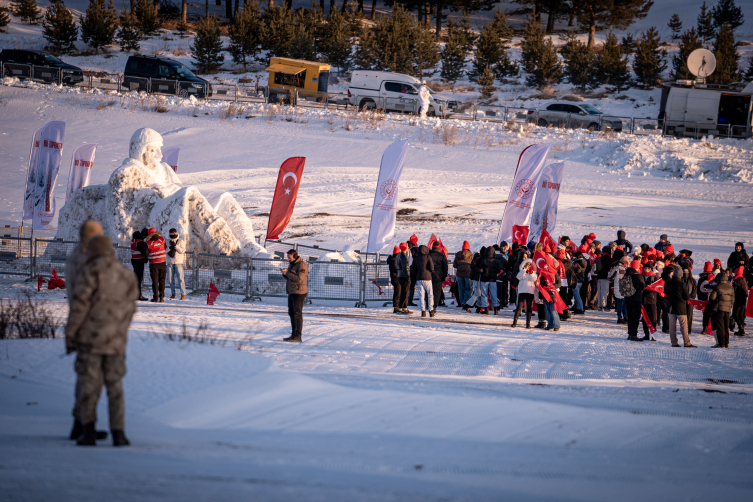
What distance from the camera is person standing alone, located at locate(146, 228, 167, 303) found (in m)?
13.2

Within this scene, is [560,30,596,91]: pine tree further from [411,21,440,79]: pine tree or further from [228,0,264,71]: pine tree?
[228,0,264,71]: pine tree

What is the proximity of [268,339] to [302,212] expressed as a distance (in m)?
14.0

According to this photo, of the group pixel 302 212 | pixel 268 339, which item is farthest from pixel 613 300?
pixel 302 212

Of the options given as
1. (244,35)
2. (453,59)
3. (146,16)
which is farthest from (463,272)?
(146,16)

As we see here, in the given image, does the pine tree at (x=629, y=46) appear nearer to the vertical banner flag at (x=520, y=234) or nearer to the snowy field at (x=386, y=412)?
the snowy field at (x=386, y=412)

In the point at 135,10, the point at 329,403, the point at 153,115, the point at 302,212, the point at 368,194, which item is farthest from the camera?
the point at 135,10

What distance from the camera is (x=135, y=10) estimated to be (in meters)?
58.7

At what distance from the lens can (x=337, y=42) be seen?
5206 cm

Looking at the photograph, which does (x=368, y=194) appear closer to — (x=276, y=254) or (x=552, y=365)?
(x=276, y=254)

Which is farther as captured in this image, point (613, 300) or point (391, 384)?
point (613, 300)

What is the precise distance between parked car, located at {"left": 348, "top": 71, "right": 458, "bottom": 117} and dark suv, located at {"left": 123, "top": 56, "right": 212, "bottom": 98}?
8.89m

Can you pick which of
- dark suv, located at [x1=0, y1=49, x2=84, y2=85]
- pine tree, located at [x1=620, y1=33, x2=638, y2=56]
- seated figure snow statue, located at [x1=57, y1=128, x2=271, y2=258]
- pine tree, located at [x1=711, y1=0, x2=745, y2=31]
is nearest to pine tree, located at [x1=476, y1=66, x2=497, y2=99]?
pine tree, located at [x1=620, y1=33, x2=638, y2=56]

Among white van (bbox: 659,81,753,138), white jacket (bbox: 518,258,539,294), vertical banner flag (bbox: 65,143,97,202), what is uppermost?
white van (bbox: 659,81,753,138)

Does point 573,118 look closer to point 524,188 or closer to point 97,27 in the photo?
point 524,188
